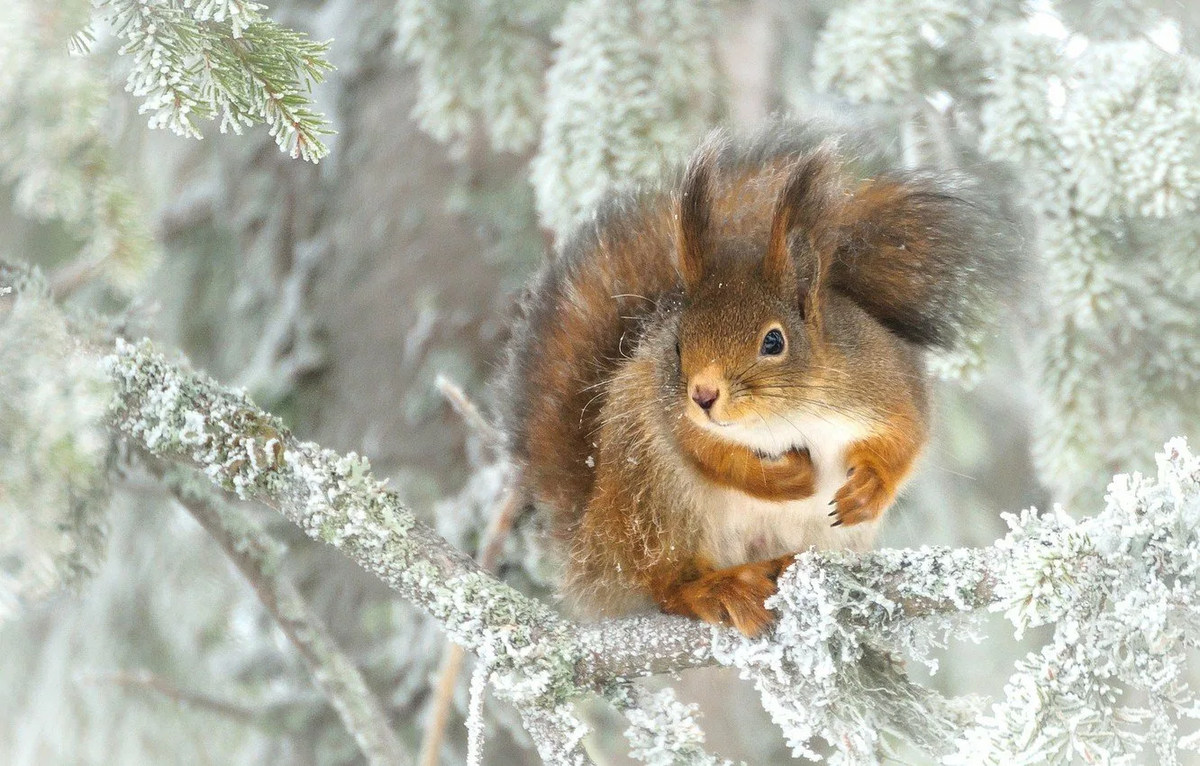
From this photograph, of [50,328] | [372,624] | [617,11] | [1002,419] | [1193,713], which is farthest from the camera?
[1002,419]

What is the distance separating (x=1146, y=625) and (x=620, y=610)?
59 cm

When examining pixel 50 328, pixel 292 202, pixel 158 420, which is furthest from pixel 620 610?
pixel 292 202

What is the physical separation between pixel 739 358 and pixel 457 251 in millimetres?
825

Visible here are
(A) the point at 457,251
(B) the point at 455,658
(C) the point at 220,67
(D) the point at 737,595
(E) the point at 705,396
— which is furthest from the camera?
(A) the point at 457,251

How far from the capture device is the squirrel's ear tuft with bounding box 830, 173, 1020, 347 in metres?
1.21

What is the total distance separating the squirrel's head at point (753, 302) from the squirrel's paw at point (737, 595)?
16cm

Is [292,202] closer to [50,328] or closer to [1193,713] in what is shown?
[50,328]

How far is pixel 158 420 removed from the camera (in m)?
0.88

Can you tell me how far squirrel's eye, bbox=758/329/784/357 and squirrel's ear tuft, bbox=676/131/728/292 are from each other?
103 mm

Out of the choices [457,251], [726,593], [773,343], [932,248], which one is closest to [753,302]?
[773,343]

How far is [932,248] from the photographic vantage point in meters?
1.22

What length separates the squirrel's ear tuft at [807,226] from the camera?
115 cm

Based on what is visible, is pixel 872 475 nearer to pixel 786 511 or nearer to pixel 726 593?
pixel 786 511

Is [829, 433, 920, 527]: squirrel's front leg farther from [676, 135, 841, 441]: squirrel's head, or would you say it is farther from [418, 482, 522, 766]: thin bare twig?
[418, 482, 522, 766]: thin bare twig
